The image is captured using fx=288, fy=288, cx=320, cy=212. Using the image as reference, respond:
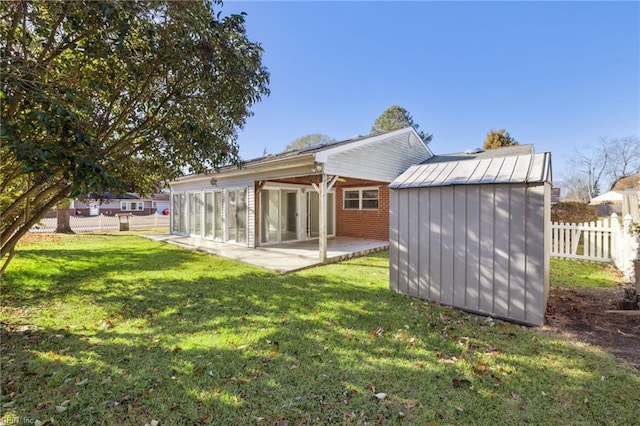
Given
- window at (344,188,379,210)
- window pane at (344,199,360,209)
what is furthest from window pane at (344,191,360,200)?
window pane at (344,199,360,209)

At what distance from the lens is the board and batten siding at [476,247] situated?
3.97m

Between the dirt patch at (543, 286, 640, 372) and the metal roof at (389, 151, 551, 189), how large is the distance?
2093mm

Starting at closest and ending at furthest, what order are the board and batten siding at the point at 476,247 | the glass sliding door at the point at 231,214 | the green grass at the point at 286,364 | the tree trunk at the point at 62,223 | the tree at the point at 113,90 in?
the green grass at the point at 286,364
the tree at the point at 113,90
the board and batten siding at the point at 476,247
the glass sliding door at the point at 231,214
the tree trunk at the point at 62,223

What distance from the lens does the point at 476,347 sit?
11.4 feet

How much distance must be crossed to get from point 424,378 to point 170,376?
2524mm

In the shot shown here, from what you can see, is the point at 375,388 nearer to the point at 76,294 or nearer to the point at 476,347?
the point at 476,347

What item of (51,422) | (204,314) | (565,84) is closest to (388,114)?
(565,84)

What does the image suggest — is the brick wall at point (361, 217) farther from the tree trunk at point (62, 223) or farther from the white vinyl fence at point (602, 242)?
the tree trunk at point (62, 223)

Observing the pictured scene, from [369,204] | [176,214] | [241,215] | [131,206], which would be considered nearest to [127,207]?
[131,206]

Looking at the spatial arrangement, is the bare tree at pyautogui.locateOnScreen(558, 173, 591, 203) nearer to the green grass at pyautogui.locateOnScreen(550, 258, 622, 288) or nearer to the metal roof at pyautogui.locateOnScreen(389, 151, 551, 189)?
the green grass at pyautogui.locateOnScreen(550, 258, 622, 288)

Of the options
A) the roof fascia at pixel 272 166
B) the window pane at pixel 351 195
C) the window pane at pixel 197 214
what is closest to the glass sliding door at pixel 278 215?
the roof fascia at pixel 272 166

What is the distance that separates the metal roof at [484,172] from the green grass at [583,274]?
135 inches

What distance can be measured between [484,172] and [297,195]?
8.81 metres

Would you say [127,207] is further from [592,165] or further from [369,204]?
[592,165]
